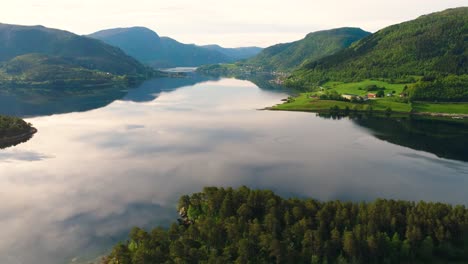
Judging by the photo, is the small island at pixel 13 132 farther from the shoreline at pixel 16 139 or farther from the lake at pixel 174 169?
the lake at pixel 174 169

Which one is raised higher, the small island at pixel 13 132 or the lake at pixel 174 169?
the small island at pixel 13 132

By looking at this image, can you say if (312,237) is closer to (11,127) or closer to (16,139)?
(16,139)

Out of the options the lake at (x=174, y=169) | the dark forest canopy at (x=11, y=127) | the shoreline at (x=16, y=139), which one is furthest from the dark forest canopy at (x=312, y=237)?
the dark forest canopy at (x=11, y=127)

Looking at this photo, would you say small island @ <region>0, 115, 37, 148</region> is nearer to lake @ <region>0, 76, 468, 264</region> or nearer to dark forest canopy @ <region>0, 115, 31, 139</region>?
dark forest canopy @ <region>0, 115, 31, 139</region>

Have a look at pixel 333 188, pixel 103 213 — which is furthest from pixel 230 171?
pixel 103 213

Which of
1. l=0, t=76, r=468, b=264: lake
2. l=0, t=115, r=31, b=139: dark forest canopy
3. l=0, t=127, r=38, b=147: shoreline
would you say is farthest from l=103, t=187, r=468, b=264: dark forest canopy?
l=0, t=115, r=31, b=139: dark forest canopy

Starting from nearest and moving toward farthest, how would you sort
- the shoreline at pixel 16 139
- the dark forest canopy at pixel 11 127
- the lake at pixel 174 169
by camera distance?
1. the lake at pixel 174 169
2. the shoreline at pixel 16 139
3. the dark forest canopy at pixel 11 127
